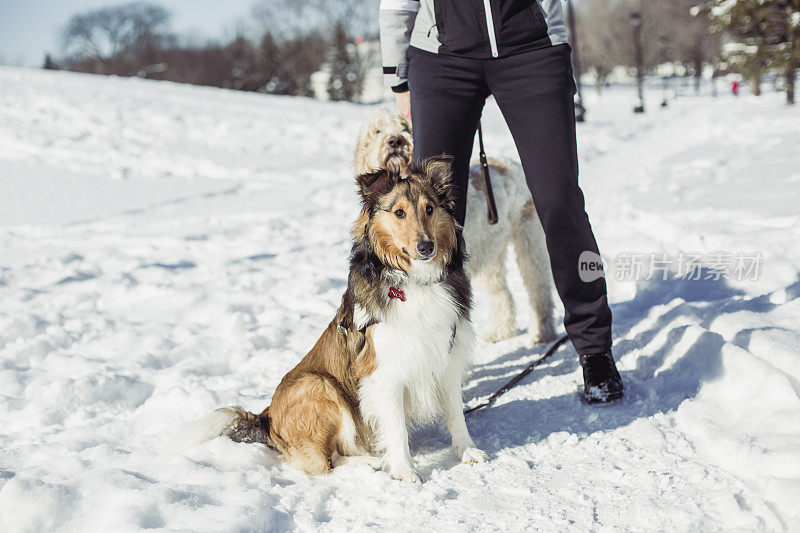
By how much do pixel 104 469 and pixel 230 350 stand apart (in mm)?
1756

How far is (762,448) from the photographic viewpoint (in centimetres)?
235

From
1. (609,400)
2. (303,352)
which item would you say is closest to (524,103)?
(609,400)

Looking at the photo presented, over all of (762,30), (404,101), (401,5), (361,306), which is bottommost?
(361,306)

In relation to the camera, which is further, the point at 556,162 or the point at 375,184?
the point at 556,162

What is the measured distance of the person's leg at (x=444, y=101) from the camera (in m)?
3.09

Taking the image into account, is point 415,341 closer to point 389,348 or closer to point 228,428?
point 389,348

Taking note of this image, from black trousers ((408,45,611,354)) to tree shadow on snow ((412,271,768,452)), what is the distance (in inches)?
13.5

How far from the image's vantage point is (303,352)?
425 cm

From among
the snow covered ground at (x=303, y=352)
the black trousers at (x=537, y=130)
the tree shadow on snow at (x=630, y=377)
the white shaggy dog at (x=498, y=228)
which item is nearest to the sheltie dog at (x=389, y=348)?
the snow covered ground at (x=303, y=352)

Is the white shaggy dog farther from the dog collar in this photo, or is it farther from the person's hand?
the dog collar

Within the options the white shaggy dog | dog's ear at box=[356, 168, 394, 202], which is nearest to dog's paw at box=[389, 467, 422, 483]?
dog's ear at box=[356, 168, 394, 202]

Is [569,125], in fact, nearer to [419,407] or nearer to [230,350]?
[419,407]

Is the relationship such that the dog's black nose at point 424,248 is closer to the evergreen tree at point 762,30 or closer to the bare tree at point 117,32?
the evergreen tree at point 762,30

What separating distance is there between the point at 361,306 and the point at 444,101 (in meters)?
1.15
